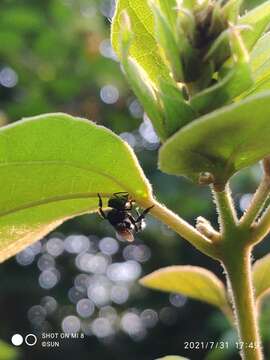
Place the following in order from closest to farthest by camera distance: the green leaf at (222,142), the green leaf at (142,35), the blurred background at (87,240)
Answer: the green leaf at (222,142) < the green leaf at (142,35) < the blurred background at (87,240)

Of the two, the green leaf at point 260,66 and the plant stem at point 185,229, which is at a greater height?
the green leaf at point 260,66

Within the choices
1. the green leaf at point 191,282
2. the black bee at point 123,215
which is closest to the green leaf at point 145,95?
the black bee at point 123,215

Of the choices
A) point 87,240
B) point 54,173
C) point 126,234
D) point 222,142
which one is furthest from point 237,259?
point 87,240

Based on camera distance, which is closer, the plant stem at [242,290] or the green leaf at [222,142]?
the green leaf at [222,142]

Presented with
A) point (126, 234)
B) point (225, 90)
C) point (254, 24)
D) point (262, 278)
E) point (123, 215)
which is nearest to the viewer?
Result: point (225, 90)

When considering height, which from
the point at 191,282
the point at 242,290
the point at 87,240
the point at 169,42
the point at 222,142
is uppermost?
the point at 169,42

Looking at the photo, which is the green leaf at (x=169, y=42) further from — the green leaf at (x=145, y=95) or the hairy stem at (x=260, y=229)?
the hairy stem at (x=260, y=229)

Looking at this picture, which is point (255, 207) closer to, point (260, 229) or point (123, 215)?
point (260, 229)
